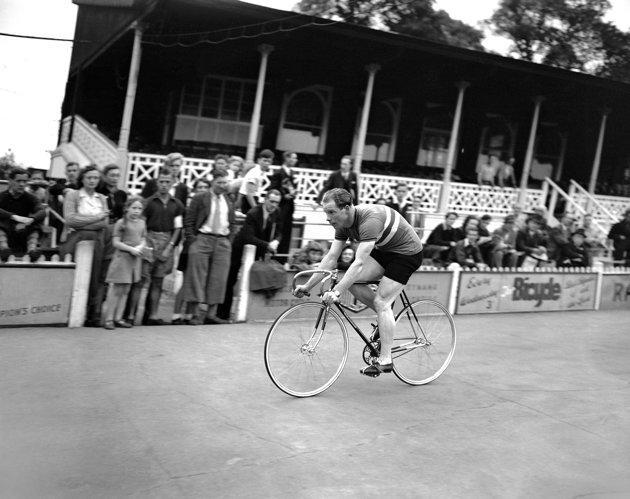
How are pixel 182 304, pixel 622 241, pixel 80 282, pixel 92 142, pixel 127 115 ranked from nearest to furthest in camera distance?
pixel 80 282, pixel 182 304, pixel 127 115, pixel 622 241, pixel 92 142

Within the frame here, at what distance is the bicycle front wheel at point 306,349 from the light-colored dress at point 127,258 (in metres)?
2.73

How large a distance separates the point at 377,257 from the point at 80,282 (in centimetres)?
345

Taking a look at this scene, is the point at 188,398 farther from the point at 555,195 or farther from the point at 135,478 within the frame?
the point at 555,195

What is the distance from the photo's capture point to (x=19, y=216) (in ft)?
29.1

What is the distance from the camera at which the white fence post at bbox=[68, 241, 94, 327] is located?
26.9 ft

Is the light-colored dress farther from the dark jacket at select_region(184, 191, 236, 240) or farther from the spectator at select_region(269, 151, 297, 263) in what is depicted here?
the spectator at select_region(269, 151, 297, 263)

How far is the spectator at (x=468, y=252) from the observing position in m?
12.2

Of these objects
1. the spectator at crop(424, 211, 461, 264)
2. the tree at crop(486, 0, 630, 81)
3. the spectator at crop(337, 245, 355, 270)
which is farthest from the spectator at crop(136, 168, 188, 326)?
the tree at crop(486, 0, 630, 81)

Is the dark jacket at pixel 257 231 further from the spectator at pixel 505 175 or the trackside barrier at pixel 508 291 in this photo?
the spectator at pixel 505 175

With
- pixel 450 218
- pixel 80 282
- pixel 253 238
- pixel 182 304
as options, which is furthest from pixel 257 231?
pixel 450 218

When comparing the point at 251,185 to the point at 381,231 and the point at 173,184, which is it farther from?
the point at 381,231

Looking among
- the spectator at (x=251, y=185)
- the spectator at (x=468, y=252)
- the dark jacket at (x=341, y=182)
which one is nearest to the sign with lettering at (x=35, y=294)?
the spectator at (x=251, y=185)

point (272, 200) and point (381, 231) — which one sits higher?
point (272, 200)

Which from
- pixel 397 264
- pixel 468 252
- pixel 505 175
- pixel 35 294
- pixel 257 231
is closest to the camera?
pixel 397 264
